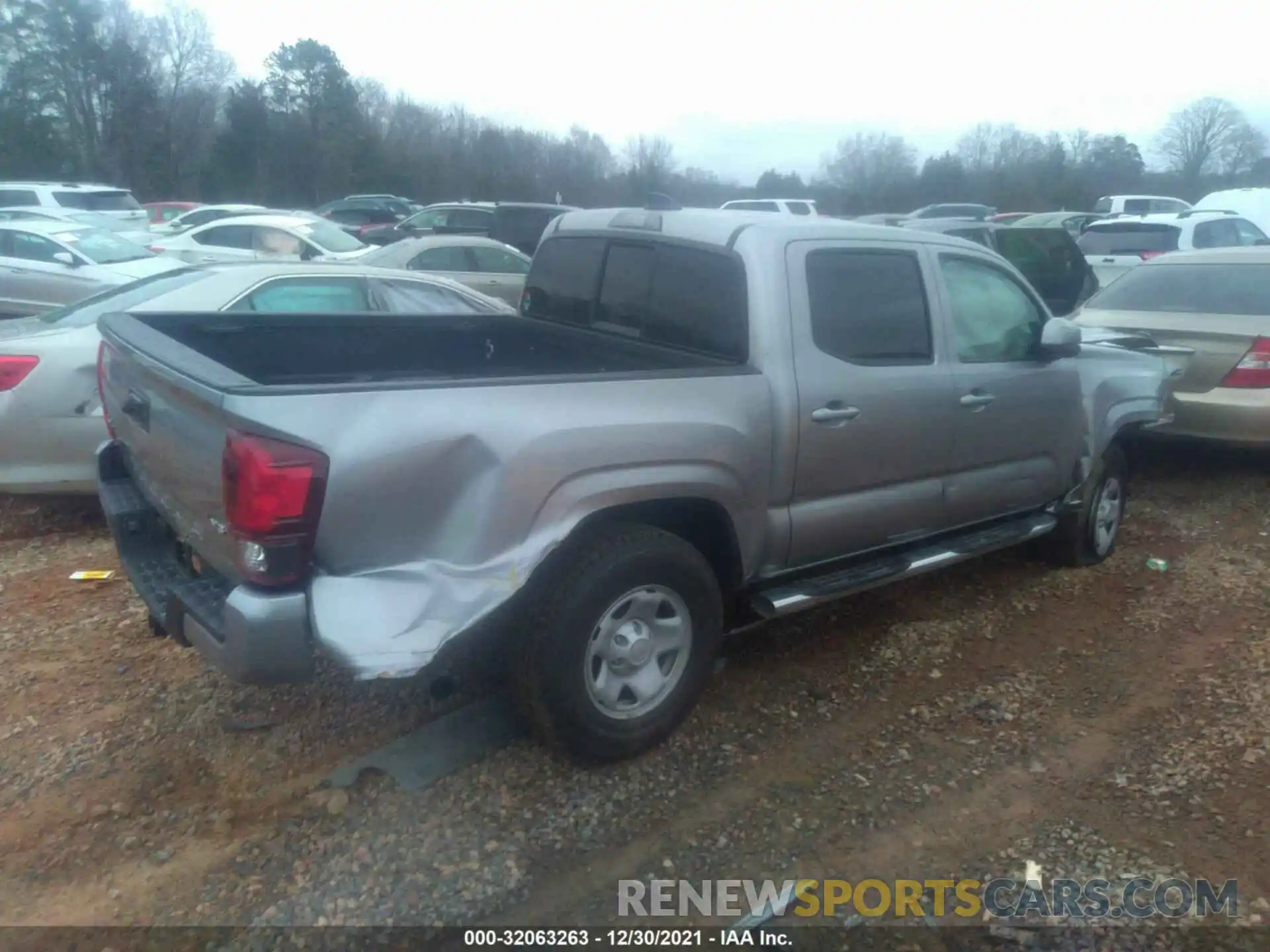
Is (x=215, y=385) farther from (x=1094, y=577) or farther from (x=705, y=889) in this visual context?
(x=1094, y=577)

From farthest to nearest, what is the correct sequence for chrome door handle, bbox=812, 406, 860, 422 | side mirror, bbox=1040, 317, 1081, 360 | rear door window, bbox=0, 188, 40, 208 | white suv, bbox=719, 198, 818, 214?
white suv, bbox=719, 198, 818, 214
rear door window, bbox=0, 188, 40, 208
side mirror, bbox=1040, 317, 1081, 360
chrome door handle, bbox=812, 406, 860, 422

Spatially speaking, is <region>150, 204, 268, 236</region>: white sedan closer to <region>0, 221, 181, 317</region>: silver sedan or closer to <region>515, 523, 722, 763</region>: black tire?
<region>0, 221, 181, 317</region>: silver sedan

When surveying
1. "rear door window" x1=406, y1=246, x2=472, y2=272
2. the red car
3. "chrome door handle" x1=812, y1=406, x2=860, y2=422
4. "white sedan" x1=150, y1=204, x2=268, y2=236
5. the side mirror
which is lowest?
the red car

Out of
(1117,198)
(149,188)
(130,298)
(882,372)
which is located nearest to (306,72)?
(149,188)

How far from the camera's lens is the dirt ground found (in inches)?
124

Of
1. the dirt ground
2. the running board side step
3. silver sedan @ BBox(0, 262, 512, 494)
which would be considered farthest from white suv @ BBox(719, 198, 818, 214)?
the dirt ground

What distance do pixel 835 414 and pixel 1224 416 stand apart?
13.8 ft

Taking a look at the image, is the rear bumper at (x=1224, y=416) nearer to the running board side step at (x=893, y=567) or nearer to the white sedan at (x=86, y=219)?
the running board side step at (x=893, y=567)

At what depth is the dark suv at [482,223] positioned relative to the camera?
18953mm

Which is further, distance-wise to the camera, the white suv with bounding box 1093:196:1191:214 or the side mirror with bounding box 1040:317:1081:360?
the white suv with bounding box 1093:196:1191:214

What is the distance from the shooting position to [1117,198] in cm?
2680

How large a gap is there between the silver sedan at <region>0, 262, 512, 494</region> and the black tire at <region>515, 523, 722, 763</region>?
2554mm

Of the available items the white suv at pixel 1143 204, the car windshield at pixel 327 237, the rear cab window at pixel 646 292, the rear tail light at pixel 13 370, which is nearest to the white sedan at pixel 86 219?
the car windshield at pixel 327 237

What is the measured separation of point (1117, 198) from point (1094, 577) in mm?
24505
